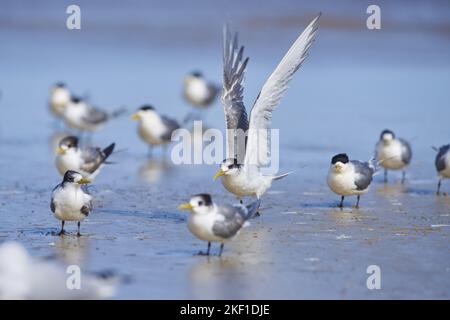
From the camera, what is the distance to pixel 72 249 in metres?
7.89

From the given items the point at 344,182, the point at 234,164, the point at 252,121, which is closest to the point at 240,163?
the point at 234,164

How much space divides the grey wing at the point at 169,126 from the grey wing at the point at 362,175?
394cm

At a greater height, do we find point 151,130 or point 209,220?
point 151,130

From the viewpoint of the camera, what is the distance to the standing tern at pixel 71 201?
8.31 metres

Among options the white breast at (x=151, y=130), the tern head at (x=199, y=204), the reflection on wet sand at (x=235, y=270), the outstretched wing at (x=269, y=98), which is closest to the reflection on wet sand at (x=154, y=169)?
the white breast at (x=151, y=130)

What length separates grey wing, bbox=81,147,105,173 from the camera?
35.7 feet

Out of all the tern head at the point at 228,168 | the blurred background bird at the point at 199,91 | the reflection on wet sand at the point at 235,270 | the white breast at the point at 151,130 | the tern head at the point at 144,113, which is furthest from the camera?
the blurred background bird at the point at 199,91

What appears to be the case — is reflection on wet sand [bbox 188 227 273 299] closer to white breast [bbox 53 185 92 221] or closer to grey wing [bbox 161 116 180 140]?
white breast [bbox 53 185 92 221]

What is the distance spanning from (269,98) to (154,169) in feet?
9.40

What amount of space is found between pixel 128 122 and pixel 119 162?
3.46 m

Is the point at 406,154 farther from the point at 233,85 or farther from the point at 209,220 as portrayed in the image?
the point at 209,220

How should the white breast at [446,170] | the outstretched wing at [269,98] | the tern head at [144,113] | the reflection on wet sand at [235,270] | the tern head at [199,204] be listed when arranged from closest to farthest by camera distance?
1. the reflection on wet sand at [235,270]
2. the tern head at [199,204]
3. the outstretched wing at [269,98]
4. the white breast at [446,170]
5. the tern head at [144,113]

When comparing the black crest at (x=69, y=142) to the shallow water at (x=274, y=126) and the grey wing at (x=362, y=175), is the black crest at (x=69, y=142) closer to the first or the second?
the shallow water at (x=274, y=126)
